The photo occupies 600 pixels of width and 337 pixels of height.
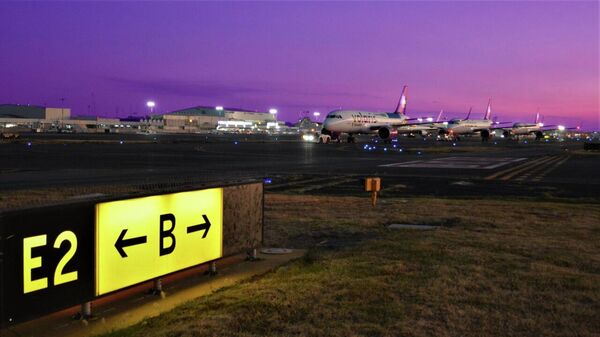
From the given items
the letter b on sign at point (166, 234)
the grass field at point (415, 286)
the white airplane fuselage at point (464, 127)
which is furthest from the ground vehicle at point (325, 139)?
the letter b on sign at point (166, 234)

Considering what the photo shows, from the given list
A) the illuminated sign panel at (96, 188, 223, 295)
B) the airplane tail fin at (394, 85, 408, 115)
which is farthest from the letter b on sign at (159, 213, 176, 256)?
the airplane tail fin at (394, 85, 408, 115)

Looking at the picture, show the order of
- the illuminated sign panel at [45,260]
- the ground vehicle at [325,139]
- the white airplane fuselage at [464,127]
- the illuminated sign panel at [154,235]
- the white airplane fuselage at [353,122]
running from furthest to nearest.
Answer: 1. the white airplane fuselage at [464,127]
2. the ground vehicle at [325,139]
3. the white airplane fuselage at [353,122]
4. the illuminated sign panel at [154,235]
5. the illuminated sign panel at [45,260]

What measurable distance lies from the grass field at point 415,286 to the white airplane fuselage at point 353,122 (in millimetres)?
60786

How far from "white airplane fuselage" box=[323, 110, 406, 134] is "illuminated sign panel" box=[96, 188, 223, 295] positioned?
2603 inches

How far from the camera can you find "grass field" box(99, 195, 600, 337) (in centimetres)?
618

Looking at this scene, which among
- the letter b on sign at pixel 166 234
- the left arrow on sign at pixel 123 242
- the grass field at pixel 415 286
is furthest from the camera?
the letter b on sign at pixel 166 234

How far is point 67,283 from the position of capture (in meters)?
5.90

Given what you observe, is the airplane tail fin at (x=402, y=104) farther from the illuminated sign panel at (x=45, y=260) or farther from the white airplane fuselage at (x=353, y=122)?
the illuminated sign panel at (x=45, y=260)

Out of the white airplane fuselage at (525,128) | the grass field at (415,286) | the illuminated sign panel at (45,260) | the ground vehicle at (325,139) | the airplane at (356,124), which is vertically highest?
the white airplane fuselage at (525,128)

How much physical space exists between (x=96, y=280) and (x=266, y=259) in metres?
3.77

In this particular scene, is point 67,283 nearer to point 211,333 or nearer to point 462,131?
point 211,333

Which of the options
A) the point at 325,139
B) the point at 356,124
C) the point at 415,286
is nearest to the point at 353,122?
the point at 356,124

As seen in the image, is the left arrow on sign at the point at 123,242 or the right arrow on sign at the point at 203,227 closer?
the left arrow on sign at the point at 123,242

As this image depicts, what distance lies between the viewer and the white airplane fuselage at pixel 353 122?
73.9m
